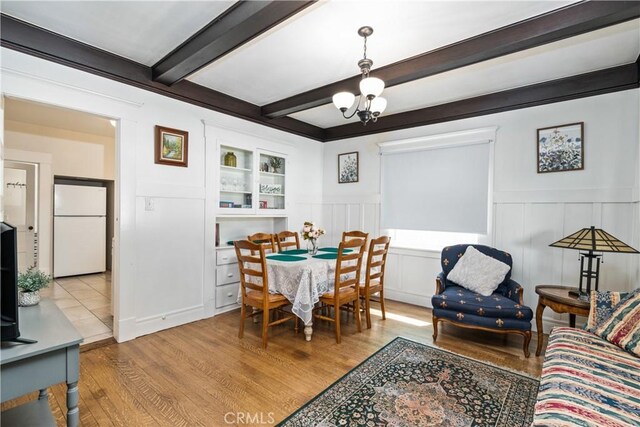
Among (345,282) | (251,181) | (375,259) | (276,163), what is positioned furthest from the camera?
(276,163)

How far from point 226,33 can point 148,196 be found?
1815 millimetres

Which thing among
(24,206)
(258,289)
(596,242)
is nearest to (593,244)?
(596,242)

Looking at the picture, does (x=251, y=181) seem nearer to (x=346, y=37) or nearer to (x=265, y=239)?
(x=265, y=239)

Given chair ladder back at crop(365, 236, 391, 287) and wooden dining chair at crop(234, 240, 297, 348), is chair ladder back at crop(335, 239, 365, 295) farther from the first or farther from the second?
wooden dining chair at crop(234, 240, 297, 348)

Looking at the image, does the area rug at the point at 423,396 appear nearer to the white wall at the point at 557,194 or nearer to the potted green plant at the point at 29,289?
the white wall at the point at 557,194

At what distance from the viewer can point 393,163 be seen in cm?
457

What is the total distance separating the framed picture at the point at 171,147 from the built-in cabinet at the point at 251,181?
46 cm

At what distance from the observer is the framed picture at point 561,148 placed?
319 centimetres

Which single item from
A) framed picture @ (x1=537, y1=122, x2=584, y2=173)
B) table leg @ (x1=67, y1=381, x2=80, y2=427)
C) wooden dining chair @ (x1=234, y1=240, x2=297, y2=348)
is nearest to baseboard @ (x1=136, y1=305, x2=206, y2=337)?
wooden dining chair @ (x1=234, y1=240, x2=297, y2=348)

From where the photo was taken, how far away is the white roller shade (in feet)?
12.5

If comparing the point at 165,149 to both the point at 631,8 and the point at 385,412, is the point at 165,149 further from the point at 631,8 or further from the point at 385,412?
the point at 631,8

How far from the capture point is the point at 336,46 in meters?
2.62

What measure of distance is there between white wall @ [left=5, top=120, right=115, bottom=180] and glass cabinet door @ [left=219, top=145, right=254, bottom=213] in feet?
11.4

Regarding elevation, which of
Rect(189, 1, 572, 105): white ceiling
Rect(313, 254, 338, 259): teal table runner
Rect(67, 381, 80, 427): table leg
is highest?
Rect(189, 1, 572, 105): white ceiling
